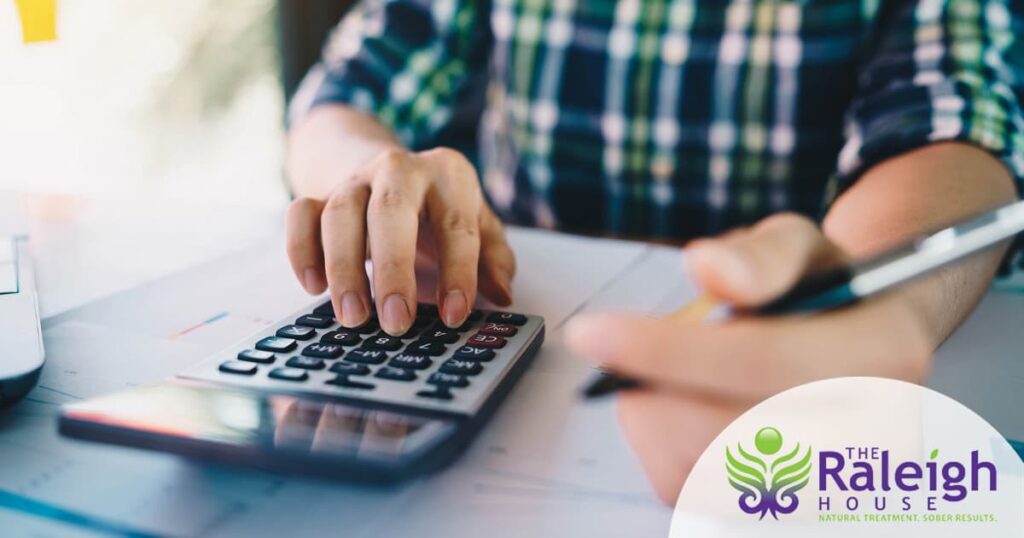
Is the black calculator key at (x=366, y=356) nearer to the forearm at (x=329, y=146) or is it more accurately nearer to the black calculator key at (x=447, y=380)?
the black calculator key at (x=447, y=380)

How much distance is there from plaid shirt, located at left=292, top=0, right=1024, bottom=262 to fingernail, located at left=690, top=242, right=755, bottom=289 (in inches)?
13.1

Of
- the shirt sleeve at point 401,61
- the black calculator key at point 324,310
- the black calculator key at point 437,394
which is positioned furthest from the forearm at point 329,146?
the black calculator key at point 437,394

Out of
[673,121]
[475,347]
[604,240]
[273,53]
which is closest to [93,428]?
[475,347]

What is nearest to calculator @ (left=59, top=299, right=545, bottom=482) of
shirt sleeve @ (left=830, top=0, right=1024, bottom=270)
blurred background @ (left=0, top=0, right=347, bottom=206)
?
shirt sleeve @ (left=830, top=0, right=1024, bottom=270)

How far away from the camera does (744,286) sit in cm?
21

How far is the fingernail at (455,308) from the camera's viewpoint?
34 centimetres

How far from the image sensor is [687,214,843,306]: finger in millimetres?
211

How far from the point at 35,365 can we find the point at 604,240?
1.17 ft

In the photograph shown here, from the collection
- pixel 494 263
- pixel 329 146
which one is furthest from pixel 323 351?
pixel 329 146

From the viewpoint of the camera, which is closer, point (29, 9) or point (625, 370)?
point (625, 370)

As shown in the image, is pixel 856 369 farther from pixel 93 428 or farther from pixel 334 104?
pixel 334 104

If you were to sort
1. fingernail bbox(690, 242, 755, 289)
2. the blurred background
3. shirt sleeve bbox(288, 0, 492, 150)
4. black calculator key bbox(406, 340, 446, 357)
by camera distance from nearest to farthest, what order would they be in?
fingernail bbox(690, 242, 755, 289)
black calculator key bbox(406, 340, 446, 357)
shirt sleeve bbox(288, 0, 492, 150)
the blurred background

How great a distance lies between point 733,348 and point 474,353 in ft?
0.40

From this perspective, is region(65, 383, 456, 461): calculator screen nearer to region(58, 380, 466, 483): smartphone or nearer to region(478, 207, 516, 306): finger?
region(58, 380, 466, 483): smartphone
